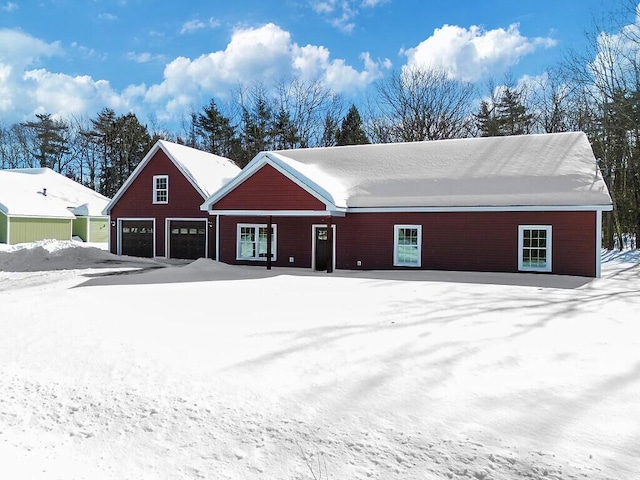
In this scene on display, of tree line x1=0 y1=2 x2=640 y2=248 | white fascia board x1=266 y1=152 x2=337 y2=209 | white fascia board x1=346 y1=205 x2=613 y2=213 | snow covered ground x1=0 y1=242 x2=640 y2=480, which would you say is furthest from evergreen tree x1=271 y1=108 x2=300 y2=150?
snow covered ground x1=0 y1=242 x2=640 y2=480

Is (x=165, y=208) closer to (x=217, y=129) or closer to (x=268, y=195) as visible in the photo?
(x=268, y=195)

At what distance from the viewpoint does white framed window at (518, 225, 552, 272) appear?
15.0 meters

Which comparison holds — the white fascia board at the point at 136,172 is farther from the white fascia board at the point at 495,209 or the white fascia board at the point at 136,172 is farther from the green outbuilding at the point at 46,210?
the white fascia board at the point at 495,209

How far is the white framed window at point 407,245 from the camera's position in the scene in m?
16.5

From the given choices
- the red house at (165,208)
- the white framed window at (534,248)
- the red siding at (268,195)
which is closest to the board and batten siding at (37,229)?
the red house at (165,208)

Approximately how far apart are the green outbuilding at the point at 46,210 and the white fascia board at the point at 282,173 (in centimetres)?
1327

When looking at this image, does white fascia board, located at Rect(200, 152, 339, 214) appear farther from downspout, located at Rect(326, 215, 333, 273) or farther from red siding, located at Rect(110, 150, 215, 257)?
red siding, located at Rect(110, 150, 215, 257)

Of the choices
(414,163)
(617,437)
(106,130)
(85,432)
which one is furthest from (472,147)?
(106,130)

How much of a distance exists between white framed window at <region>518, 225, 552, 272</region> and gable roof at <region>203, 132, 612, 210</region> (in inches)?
36.2

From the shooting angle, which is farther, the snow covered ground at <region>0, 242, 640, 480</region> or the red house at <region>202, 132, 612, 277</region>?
the red house at <region>202, 132, 612, 277</region>

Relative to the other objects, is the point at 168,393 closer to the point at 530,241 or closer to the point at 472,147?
the point at 530,241

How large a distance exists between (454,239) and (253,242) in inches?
319

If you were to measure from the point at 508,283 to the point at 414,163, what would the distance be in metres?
7.59

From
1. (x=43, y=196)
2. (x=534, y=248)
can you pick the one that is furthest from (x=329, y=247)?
(x=43, y=196)
